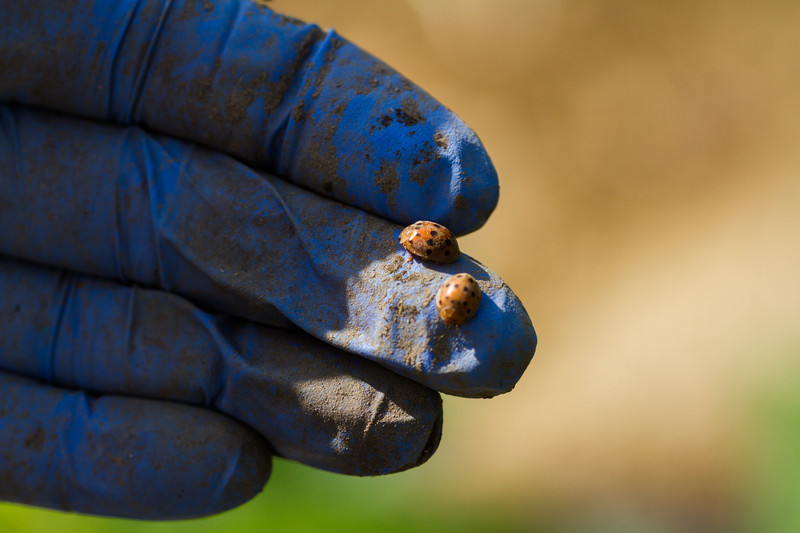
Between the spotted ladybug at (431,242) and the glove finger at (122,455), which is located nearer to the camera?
the spotted ladybug at (431,242)

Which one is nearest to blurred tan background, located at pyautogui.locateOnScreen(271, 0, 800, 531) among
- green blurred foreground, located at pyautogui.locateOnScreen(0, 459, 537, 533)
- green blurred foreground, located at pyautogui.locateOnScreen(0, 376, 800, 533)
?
green blurred foreground, located at pyautogui.locateOnScreen(0, 376, 800, 533)

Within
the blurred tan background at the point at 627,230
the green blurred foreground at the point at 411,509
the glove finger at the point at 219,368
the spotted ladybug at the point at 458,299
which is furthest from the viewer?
the blurred tan background at the point at 627,230

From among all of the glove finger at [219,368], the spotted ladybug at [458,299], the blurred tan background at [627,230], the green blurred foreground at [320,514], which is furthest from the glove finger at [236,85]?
the blurred tan background at [627,230]

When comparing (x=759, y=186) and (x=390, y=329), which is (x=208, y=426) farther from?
(x=759, y=186)

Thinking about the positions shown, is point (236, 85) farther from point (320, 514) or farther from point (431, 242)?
point (320, 514)

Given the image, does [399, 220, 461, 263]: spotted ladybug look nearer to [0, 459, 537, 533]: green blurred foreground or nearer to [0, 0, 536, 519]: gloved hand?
[0, 0, 536, 519]: gloved hand

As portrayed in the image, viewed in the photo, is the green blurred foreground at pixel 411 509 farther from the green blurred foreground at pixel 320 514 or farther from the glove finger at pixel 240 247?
the glove finger at pixel 240 247

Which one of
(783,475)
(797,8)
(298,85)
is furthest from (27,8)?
(797,8)
